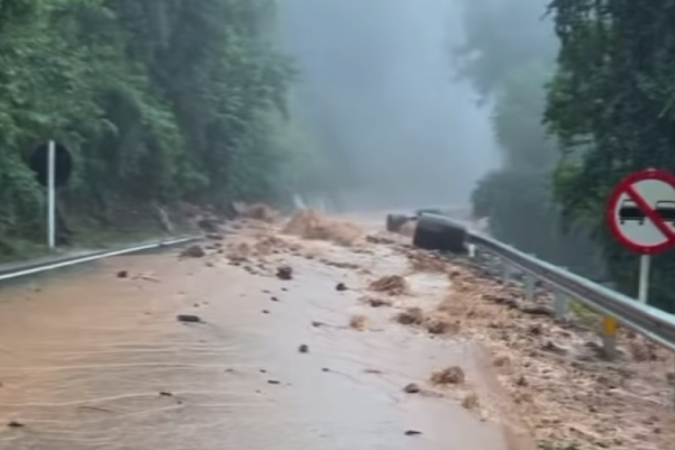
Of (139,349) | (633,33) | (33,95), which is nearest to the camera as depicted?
(139,349)

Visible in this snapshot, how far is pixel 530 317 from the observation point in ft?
44.8

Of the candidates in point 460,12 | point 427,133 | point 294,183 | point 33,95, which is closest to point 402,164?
point 427,133

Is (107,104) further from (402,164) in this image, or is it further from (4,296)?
(402,164)

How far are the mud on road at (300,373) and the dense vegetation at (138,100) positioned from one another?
368 inches

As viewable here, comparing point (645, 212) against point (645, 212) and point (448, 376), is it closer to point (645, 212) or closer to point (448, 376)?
point (645, 212)

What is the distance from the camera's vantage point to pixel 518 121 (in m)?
71.3

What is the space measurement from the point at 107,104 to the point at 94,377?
90.2 feet

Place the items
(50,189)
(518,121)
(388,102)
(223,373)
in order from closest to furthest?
1. (223,373)
2. (50,189)
3. (518,121)
4. (388,102)

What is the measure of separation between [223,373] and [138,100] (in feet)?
91.7

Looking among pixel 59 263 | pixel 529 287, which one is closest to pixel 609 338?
pixel 529 287

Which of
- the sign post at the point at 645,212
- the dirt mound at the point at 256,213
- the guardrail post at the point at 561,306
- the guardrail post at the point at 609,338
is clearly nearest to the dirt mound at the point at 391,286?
the guardrail post at the point at 561,306

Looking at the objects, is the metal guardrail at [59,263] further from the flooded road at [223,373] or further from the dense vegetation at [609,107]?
the dense vegetation at [609,107]

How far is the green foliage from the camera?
1931 cm

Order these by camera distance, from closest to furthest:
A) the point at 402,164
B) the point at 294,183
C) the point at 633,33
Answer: the point at 633,33
the point at 294,183
the point at 402,164
